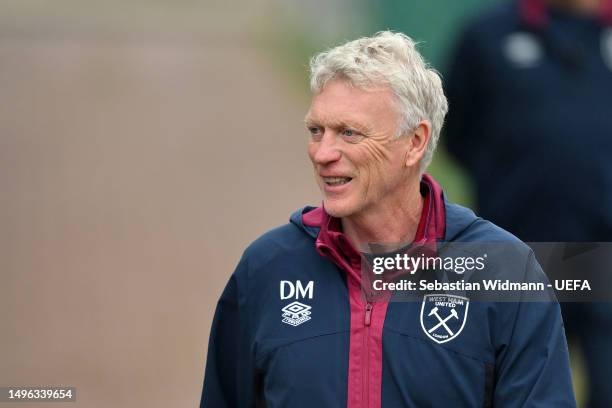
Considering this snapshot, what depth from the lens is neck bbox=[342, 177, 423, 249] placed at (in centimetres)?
295

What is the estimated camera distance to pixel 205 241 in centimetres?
651

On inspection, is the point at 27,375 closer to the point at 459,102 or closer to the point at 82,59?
the point at 82,59

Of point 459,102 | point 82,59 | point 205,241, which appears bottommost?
point 205,241

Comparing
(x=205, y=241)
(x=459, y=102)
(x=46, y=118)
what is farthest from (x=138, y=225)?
(x=459, y=102)

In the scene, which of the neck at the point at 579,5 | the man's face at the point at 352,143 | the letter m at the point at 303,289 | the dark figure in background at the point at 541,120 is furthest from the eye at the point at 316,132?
the neck at the point at 579,5

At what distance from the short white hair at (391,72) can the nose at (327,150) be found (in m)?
0.11

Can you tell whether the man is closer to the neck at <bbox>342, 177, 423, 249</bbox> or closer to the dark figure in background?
the neck at <bbox>342, 177, 423, 249</bbox>

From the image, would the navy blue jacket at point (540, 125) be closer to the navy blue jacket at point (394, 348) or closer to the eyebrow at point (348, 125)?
the navy blue jacket at point (394, 348)

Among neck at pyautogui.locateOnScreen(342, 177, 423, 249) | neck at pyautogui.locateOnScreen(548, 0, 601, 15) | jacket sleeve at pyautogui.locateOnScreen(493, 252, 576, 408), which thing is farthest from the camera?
neck at pyautogui.locateOnScreen(548, 0, 601, 15)

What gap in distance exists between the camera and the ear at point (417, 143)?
2938 millimetres

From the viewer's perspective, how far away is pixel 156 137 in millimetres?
6785

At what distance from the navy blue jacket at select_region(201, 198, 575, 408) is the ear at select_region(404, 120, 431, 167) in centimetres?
13

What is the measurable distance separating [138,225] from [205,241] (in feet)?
1.08

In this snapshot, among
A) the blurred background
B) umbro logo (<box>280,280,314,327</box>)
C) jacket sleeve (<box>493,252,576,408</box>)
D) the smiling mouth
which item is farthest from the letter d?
the blurred background
